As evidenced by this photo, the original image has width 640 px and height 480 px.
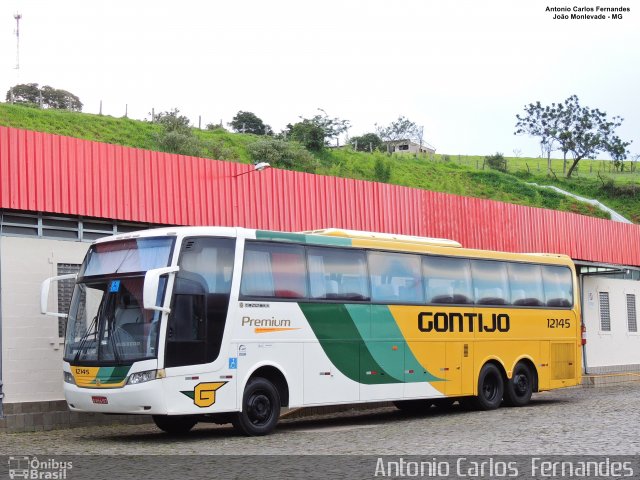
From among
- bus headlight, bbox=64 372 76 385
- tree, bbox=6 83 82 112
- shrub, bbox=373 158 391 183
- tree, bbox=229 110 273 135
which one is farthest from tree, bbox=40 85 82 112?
bus headlight, bbox=64 372 76 385

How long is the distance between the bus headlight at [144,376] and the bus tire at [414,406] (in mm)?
7622

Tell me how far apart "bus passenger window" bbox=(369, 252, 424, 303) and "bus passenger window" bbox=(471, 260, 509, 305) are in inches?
76.0

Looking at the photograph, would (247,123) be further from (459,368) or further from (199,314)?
(199,314)

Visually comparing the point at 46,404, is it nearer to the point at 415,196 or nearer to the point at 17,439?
the point at 17,439

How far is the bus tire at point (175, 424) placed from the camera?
15.4m

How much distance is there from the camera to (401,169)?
7862 centimetres

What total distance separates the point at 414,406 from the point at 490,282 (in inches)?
126

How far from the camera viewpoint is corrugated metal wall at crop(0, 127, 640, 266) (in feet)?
54.7

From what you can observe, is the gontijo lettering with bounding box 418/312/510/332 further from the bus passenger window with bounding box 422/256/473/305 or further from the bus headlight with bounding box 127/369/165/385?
the bus headlight with bounding box 127/369/165/385

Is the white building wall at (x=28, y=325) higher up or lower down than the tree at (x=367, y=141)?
lower down

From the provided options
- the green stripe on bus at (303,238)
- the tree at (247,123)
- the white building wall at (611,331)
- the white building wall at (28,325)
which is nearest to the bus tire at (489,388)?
the green stripe on bus at (303,238)

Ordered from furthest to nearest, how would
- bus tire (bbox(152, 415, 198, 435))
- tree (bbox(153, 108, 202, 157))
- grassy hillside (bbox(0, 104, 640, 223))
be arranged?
grassy hillside (bbox(0, 104, 640, 223))
tree (bbox(153, 108, 202, 157))
bus tire (bbox(152, 415, 198, 435))

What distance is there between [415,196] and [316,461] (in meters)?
15.6

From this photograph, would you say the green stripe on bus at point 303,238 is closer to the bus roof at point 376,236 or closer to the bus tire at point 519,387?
the bus roof at point 376,236
